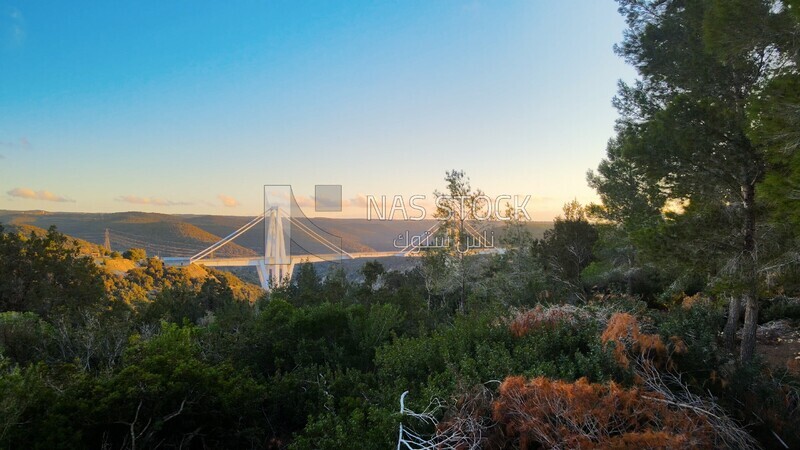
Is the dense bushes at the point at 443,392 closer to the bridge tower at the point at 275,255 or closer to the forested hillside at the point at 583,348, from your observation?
the forested hillside at the point at 583,348

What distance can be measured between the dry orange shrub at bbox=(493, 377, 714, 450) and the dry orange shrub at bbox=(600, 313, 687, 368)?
62 centimetres

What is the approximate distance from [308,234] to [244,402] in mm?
53053

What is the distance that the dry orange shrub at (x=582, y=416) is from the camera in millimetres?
2584

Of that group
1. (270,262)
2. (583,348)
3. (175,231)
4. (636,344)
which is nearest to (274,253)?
(270,262)

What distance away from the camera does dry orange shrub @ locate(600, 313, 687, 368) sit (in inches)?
140

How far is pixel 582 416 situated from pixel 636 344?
4.28 feet

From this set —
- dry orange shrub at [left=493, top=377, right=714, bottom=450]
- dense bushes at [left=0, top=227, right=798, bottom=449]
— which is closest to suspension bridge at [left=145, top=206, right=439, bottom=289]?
dense bushes at [left=0, top=227, right=798, bottom=449]

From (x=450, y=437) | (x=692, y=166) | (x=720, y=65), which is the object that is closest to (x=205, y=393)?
(x=450, y=437)

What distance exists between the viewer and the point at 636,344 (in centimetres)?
369

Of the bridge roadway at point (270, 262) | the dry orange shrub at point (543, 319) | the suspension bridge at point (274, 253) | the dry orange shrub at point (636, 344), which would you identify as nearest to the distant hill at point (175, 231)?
the suspension bridge at point (274, 253)

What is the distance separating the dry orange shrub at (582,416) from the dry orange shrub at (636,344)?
24.5 inches

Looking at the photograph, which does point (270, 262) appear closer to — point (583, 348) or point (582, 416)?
point (583, 348)

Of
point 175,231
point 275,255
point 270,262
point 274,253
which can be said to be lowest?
point 270,262

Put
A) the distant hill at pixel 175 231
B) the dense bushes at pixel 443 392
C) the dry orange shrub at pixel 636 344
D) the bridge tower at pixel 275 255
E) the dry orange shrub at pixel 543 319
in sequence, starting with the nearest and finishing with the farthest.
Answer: the dense bushes at pixel 443 392, the dry orange shrub at pixel 636 344, the dry orange shrub at pixel 543 319, the bridge tower at pixel 275 255, the distant hill at pixel 175 231
